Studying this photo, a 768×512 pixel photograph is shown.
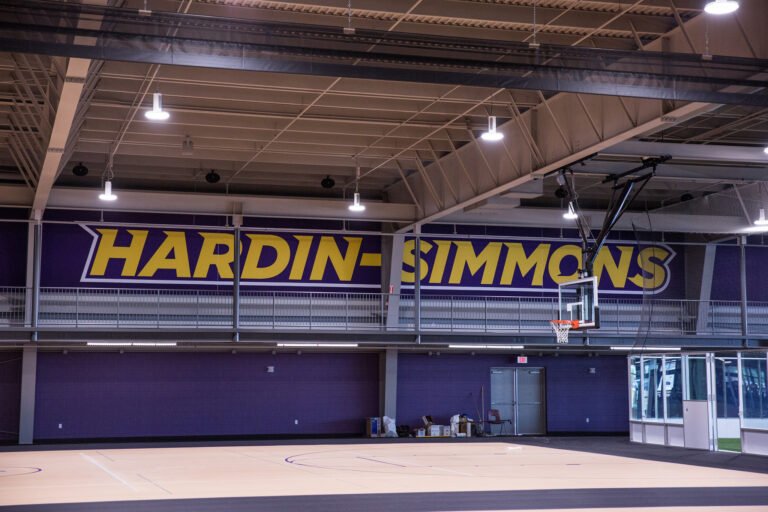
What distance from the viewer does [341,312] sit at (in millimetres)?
34094

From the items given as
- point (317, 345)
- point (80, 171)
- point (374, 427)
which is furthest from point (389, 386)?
point (80, 171)

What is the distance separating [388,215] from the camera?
107ft

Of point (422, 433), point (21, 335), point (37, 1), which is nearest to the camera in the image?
point (37, 1)

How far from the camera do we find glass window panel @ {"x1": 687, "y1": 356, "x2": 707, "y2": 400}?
26.6 m

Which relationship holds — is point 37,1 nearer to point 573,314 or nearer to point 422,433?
point 573,314

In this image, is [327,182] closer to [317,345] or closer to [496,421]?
[317,345]

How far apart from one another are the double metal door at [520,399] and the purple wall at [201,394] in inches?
199

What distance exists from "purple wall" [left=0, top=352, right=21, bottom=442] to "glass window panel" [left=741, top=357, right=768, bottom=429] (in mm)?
22446

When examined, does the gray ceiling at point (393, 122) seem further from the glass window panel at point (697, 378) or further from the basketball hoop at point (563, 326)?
the glass window panel at point (697, 378)

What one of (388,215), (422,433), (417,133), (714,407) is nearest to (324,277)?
(388,215)

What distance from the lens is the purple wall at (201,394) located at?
32125mm


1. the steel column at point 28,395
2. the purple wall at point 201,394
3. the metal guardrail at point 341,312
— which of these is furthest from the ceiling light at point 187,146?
the steel column at point 28,395

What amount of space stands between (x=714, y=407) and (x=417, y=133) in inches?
437

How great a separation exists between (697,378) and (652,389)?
7.66 ft
